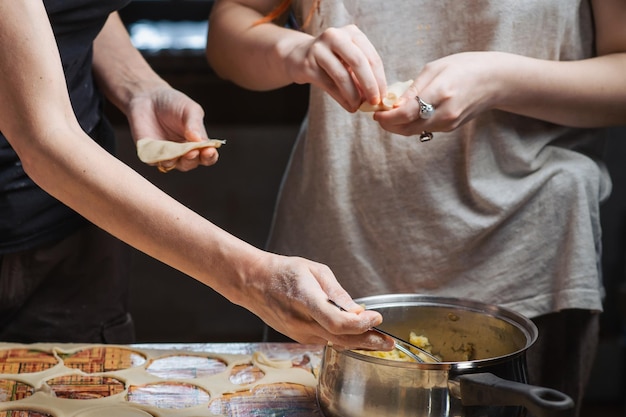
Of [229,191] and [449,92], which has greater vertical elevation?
[449,92]

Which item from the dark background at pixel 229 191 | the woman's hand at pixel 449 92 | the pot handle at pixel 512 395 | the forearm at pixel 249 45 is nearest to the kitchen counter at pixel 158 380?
the pot handle at pixel 512 395

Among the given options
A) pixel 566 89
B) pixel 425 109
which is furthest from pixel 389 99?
pixel 566 89

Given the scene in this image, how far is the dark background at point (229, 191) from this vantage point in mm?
3068

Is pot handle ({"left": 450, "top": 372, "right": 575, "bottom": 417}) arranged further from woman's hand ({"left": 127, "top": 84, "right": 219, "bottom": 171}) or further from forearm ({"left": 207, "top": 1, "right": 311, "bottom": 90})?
forearm ({"left": 207, "top": 1, "right": 311, "bottom": 90})

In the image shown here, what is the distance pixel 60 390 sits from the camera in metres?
1.21

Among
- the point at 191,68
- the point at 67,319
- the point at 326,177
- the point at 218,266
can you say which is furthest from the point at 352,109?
the point at 191,68

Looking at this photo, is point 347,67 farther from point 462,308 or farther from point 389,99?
point 462,308

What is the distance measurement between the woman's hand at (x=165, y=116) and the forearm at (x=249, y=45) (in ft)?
0.51

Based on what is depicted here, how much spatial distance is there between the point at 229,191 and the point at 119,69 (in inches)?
67.0

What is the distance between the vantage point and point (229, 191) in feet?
10.9

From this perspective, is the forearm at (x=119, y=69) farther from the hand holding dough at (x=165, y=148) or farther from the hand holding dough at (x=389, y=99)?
the hand holding dough at (x=389, y=99)

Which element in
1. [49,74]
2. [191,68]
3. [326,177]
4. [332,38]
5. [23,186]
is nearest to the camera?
[49,74]

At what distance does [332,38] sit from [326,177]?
0.32m

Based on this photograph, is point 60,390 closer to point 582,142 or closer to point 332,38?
point 332,38
